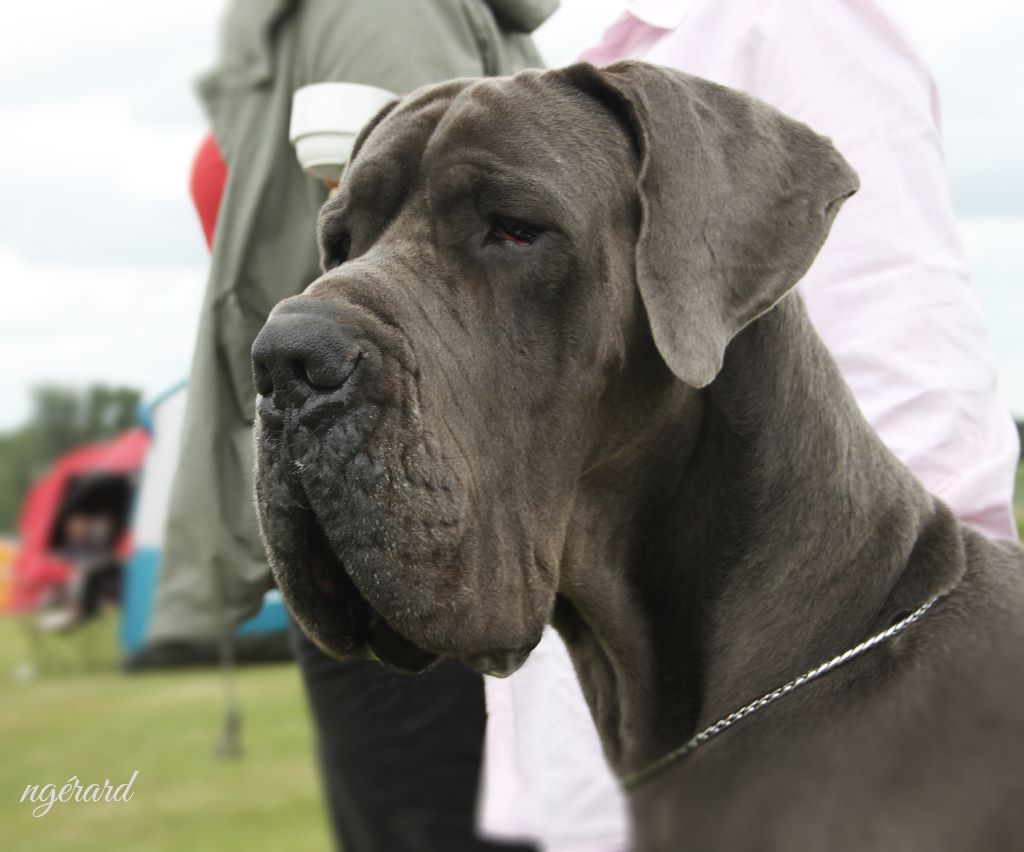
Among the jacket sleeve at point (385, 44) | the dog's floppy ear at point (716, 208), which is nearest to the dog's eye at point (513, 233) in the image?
the dog's floppy ear at point (716, 208)

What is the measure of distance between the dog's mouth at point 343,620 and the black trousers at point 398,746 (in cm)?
103

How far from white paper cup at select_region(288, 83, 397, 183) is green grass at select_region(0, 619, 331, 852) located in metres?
2.77

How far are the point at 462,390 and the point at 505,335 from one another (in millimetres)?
122

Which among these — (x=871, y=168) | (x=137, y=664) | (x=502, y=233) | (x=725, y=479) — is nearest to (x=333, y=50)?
(x=502, y=233)

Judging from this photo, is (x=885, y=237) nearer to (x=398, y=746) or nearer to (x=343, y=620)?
(x=343, y=620)

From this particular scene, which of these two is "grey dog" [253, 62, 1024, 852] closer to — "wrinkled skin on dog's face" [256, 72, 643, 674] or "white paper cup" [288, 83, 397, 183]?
"wrinkled skin on dog's face" [256, 72, 643, 674]

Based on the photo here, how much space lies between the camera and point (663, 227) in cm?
214

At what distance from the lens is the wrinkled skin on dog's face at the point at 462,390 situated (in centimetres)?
202

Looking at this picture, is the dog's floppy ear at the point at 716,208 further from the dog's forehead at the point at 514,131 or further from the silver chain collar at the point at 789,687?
the silver chain collar at the point at 789,687

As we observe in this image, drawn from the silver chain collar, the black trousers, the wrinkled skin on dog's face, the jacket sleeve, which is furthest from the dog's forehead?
the black trousers

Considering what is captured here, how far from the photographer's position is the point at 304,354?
1.98 meters

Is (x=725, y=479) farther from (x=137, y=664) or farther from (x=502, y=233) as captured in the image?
(x=137, y=664)

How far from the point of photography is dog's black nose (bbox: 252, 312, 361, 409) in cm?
198

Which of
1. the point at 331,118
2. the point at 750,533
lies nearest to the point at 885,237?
the point at 750,533
